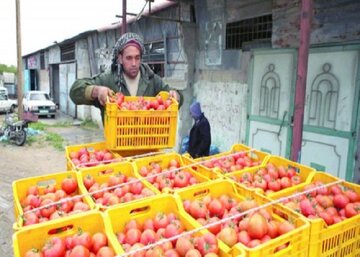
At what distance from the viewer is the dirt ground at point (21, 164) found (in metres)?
4.84

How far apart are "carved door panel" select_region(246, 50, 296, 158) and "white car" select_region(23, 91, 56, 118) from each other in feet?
47.5

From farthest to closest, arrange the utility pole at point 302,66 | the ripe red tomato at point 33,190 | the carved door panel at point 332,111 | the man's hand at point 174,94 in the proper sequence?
1. the carved door panel at point 332,111
2. the utility pole at point 302,66
3. the man's hand at point 174,94
4. the ripe red tomato at point 33,190

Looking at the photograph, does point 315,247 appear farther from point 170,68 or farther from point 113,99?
point 170,68

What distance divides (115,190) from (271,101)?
4049 millimetres

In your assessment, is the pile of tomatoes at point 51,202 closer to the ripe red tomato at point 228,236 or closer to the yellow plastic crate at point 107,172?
the yellow plastic crate at point 107,172

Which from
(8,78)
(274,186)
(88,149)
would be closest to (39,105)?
(88,149)

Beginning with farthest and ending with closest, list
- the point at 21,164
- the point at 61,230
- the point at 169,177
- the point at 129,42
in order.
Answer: the point at 21,164 < the point at 129,42 < the point at 169,177 < the point at 61,230

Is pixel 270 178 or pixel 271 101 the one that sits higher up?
pixel 271 101

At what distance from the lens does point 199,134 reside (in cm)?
575

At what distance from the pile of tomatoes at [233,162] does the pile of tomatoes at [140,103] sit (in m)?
0.62

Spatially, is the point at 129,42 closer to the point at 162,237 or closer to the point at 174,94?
A: the point at 174,94

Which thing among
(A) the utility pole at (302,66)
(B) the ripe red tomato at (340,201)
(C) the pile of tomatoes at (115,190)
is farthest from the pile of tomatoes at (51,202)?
(A) the utility pole at (302,66)

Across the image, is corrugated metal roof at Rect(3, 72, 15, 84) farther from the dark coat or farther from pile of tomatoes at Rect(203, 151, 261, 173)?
pile of tomatoes at Rect(203, 151, 261, 173)

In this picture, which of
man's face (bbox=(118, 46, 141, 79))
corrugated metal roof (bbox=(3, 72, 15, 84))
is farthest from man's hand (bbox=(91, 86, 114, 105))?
corrugated metal roof (bbox=(3, 72, 15, 84))
